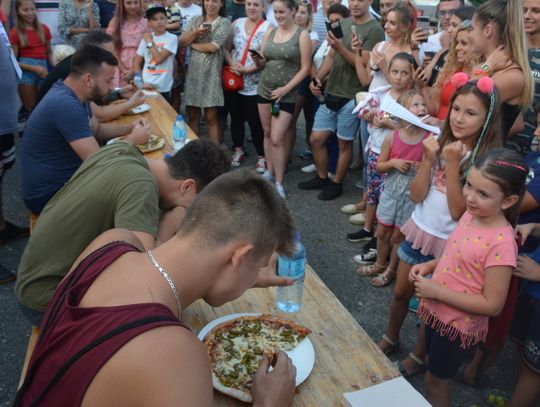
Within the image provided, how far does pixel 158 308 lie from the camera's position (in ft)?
4.19

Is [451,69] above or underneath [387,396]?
above

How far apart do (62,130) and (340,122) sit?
2.77 metres

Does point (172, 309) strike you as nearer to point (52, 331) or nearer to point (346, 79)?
point (52, 331)

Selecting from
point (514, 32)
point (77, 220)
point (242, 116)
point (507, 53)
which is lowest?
point (242, 116)

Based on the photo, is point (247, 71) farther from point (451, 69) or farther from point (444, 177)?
point (444, 177)

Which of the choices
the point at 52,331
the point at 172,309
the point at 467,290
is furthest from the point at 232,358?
the point at 467,290

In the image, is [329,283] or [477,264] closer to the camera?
[477,264]

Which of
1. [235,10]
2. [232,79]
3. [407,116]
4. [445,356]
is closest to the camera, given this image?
[445,356]

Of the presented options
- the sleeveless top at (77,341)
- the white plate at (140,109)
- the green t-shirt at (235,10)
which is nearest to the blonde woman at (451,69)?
the white plate at (140,109)

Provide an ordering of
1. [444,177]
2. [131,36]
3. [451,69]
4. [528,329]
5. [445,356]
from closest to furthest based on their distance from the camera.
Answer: [445,356], [528,329], [444,177], [451,69], [131,36]

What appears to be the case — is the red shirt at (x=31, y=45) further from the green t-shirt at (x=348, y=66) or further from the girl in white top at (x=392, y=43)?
the girl in white top at (x=392, y=43)

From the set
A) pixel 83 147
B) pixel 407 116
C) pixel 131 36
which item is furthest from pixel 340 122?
pixel 131 36

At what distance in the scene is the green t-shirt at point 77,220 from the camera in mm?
2225

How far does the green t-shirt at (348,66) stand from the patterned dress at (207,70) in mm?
1428
